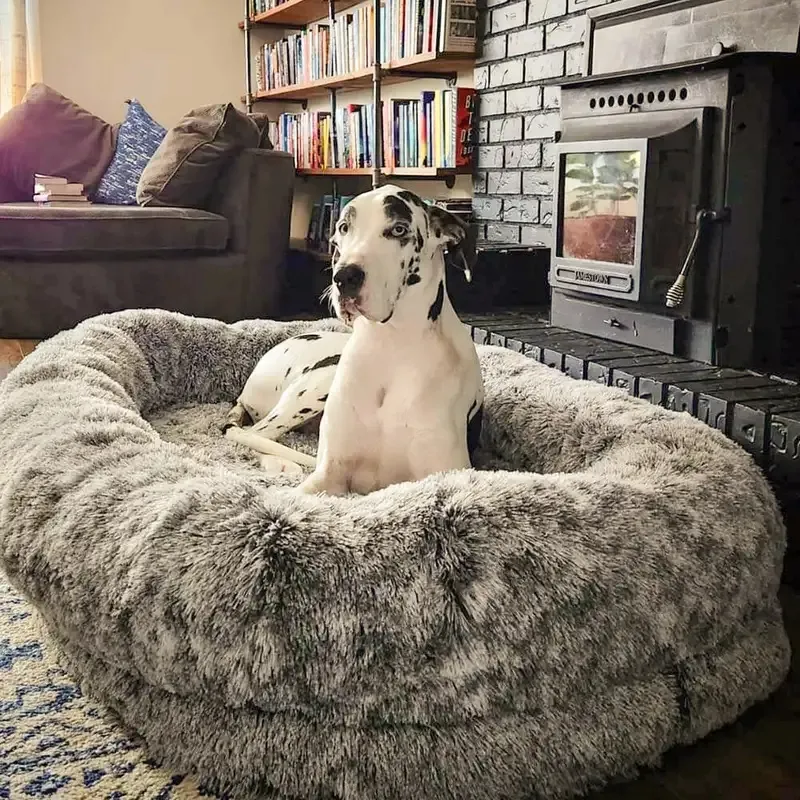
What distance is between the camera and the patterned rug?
1.17 m

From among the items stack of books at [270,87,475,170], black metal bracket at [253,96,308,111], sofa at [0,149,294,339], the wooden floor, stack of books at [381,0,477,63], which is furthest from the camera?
black metal bracket at [253,96,308,111]

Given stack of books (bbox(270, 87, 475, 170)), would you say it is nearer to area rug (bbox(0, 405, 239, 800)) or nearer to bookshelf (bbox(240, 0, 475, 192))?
bookshelf (bbox(240, 0, 475, 192))

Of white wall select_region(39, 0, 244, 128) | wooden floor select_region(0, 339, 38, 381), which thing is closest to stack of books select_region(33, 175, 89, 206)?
wooden floor select_region(0, 339, 38, 381)

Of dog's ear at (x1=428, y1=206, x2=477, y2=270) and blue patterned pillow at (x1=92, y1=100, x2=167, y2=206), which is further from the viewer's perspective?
blue patterned pillow at (x1=92, y1=100, x2=167, y2=206)

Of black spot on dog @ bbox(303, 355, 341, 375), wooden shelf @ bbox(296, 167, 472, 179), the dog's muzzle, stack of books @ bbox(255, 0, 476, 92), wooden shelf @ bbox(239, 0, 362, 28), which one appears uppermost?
wooden shelf @ bbox(239, 0, 362, 28)

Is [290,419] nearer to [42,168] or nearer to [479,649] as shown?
[479,649]

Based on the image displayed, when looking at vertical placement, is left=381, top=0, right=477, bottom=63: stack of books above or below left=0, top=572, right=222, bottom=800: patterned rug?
above

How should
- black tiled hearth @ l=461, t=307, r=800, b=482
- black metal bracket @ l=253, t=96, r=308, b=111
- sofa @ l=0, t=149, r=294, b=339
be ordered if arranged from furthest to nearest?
black metal bracket @ l=253, t=96, r=308, b=111 → sofa @ l=0, t=149, r=294, b=339 → black tiled hearth @ l=461, t=307, r=800, b=482

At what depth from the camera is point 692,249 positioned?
208cm

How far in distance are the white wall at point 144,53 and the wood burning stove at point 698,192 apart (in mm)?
4128

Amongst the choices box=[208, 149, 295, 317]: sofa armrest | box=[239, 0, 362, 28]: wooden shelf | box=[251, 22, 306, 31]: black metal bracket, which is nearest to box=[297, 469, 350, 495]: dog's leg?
box=[208, 149, 295, 317]: sofa armrest

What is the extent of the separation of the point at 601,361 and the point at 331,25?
3.44 metres

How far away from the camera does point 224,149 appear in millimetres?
4316

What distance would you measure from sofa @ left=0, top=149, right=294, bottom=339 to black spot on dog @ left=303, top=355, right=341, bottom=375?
2.14 metres
